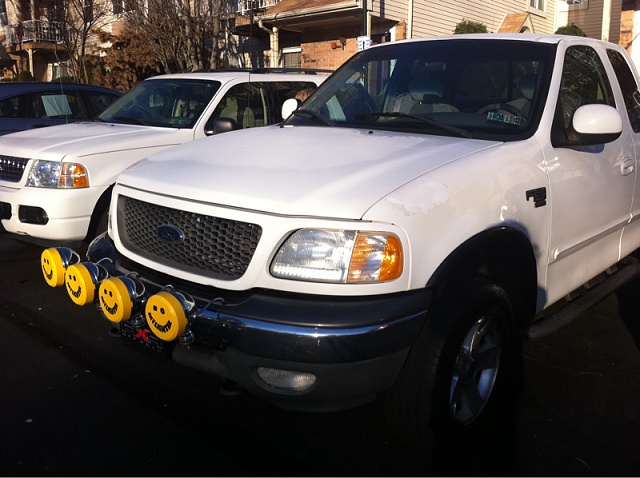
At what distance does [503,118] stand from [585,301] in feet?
4.10

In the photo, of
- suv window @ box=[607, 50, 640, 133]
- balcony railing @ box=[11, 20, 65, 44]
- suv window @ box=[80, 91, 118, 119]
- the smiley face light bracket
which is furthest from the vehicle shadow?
balcony railing @ box=[11, 20, 65, 44]

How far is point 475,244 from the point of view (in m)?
2.77

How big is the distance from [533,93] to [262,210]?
1.84 meters

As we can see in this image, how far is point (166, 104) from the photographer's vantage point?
6254 millimetres

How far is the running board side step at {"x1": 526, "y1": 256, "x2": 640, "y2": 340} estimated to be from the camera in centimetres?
338

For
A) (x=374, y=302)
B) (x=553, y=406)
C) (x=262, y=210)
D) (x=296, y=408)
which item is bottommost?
(x=553, y=406)

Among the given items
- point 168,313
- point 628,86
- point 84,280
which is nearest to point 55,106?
point 84,280

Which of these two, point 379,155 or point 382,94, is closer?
point 379,155

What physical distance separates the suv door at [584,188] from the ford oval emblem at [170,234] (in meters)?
1.86

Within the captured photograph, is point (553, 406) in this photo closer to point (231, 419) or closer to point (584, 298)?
point (584, 298)

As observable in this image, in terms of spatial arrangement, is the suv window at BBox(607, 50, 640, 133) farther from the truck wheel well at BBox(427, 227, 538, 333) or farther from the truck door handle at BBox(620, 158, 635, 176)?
the truck wheel well at BBox(427, 227, 538, 333)

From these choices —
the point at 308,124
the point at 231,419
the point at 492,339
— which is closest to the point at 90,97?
the point at 308,124

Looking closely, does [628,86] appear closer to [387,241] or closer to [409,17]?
[387,241]

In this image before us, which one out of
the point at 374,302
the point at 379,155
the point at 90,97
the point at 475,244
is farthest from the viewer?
the point at 90,97
